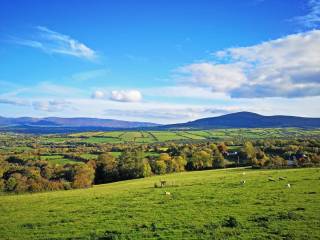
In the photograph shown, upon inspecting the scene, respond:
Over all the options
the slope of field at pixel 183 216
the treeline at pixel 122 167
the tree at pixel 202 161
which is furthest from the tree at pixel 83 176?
the slope of field at pixel 183 216

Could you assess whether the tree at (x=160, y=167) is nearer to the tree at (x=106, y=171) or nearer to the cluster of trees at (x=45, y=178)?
the tree at (x=106, y=171)

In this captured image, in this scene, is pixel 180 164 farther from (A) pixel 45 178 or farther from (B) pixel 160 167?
(A) pixel 45 178

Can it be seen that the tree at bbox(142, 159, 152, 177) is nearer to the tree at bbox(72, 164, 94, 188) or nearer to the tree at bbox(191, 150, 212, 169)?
the tree at bbox(72, 164, 94, 188)

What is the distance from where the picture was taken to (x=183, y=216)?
24641 millimetres

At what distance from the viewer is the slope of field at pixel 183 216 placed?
801 inches

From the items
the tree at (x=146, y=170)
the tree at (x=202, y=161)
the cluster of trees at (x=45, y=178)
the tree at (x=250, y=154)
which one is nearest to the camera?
the cluster of trees at (x=45, y=178)

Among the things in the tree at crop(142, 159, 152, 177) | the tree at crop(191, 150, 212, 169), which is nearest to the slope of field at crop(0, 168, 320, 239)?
the tree at crop(142, 159, 152, 177)

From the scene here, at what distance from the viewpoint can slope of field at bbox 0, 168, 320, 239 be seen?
2034 cm

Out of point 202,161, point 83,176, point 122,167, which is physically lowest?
point 83,176

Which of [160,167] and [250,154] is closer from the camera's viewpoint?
[160,167]

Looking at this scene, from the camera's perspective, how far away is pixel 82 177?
77000mm

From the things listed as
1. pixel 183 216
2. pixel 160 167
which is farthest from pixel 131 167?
pixel 183 216

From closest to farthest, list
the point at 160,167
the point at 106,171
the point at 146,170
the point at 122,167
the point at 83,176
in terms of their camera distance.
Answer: the point at 83,176, the point at 146,170, the point at 122,167, the point at 106,171, the point at 160,167

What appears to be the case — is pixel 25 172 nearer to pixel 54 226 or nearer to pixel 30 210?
pixel 30 210
